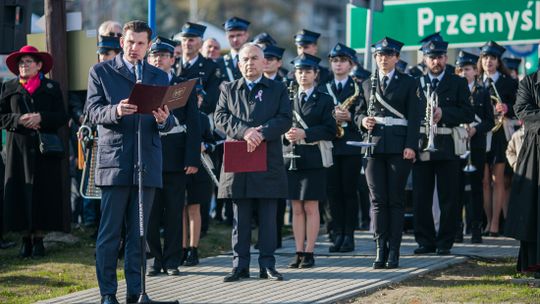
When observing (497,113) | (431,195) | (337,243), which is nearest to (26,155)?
(337,243)

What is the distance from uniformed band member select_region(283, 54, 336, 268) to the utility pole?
128 inches

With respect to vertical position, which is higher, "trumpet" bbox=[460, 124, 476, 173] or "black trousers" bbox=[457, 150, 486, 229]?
"trumpet" bbox=[460, 124, 476, 173]

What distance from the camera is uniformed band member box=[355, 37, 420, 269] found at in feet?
40.3

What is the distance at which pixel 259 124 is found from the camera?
11.6 m

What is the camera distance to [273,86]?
38.4 ft

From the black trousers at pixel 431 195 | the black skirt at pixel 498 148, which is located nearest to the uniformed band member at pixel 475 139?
the black skirt at pixel 498 148

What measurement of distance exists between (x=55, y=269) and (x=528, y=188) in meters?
5.06

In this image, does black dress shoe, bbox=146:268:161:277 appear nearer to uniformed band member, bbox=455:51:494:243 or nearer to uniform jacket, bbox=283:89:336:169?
uniform jacket, bbox=283:89:336:169

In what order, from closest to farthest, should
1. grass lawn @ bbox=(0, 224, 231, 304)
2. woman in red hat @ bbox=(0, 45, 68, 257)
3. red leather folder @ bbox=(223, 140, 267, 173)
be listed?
grass lawn @ bbox=(0, 224, 231, 304), red leather folder @ bbox=(223, 140, 267, 173), woman in red hat @ bbox=(0, 45, 68, 257)

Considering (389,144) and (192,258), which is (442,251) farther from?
(192,258)

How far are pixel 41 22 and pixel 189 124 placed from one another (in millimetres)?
7301

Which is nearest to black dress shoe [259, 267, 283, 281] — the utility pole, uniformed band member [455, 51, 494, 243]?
the utility pole

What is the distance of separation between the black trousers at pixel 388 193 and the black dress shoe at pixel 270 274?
52.9 inches

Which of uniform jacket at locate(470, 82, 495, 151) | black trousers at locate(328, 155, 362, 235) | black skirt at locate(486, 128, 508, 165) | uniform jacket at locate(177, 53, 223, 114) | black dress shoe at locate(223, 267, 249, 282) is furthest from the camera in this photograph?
black skirt at locate(486, 128, 508, 165)
